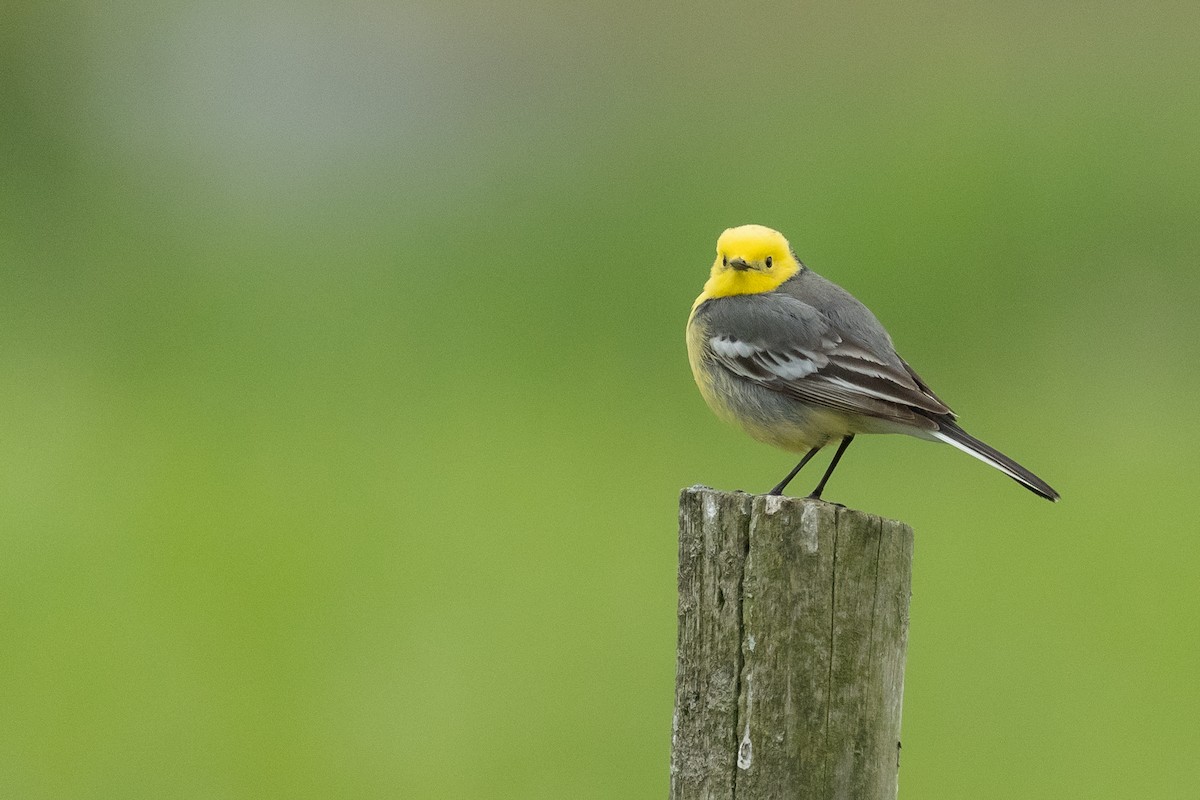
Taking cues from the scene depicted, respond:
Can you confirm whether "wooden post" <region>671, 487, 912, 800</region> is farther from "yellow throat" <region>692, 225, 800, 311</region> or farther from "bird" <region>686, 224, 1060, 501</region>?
"yellow throat" <region>692, 225, 800, 311</region>

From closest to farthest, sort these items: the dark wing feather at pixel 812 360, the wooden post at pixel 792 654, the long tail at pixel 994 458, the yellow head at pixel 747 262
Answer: the wooden post at pixel 792 654 < the long tail at pixel 994 458 < the dark wing feather at pixel 812 360 < the yellow head at pixel 747 262

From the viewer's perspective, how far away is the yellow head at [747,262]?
829 centimetres

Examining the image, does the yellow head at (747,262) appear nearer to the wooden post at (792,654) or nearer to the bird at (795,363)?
the bird at (795,363)

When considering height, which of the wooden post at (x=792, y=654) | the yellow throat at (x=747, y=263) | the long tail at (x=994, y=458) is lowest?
the wooden post at (x=792, y=654)

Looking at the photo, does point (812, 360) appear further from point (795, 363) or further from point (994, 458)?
point (994, 458)

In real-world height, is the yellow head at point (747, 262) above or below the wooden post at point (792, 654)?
above

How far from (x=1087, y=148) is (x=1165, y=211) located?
5.44ft

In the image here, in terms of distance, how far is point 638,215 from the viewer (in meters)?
23.0

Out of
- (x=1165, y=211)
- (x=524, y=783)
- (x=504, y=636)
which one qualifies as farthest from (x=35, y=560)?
(x=1165, y=211)

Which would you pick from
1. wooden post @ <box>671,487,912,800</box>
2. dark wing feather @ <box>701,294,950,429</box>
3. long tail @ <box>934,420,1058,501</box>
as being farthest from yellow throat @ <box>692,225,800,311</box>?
wooden post @ <box>671,487,912,800</box>

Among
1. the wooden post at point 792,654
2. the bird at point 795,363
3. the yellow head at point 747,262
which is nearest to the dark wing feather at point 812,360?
the bird at point 795,363

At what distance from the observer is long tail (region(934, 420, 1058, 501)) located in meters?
6.55

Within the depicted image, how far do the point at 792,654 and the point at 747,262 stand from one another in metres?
3.73

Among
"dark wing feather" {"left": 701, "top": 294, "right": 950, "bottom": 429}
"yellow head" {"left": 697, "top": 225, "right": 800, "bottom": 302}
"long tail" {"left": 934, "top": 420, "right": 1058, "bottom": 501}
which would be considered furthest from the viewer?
"yellow head" {"left": 697, "top": 225, "right": 800, "bottom": 302}
